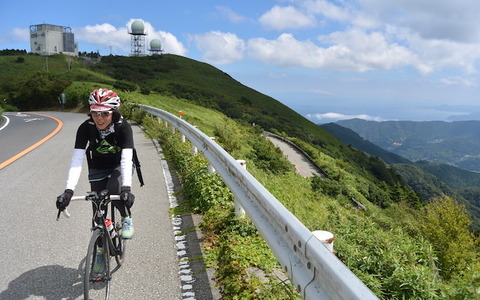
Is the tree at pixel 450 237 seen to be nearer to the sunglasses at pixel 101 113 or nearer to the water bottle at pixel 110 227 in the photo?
the water bottle at pixel 110 227

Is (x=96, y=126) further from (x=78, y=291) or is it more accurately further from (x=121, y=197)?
(x=78, y=291)

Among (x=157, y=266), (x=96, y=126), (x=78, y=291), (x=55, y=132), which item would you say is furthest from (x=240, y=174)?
(x=55, y=132)

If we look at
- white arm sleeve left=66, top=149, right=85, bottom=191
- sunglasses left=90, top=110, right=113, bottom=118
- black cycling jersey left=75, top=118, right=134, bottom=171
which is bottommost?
white arm sleeve left=66, top=149, right=85, bottom=191

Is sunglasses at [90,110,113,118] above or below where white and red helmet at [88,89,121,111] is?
below

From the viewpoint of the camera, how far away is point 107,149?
358 centimetres

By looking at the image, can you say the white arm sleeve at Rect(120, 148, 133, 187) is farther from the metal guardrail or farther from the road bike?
the metal guardrail

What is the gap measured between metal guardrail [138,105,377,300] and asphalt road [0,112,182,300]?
106 cm

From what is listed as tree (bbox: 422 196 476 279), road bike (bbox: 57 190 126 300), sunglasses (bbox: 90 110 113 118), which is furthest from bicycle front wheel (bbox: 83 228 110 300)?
tree (bbox: 422 196 476 279)

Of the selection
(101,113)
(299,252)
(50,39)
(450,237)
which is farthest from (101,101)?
(50,39)

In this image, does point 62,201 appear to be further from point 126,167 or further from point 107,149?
point 107,149

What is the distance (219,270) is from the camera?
3.55 meters

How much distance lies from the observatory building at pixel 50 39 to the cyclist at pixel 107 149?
131 m

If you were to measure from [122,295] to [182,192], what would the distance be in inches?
129

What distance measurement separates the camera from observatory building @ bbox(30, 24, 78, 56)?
393 feet
